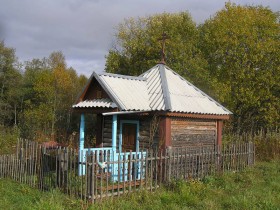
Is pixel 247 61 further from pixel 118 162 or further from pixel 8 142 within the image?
pixel 118 162

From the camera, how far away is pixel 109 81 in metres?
12.6

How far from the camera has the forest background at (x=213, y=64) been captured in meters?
24.3

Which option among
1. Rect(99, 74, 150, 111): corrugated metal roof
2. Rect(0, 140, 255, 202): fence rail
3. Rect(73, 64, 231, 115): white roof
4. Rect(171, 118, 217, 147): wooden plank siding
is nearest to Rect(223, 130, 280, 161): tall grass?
Rect(0, 140, 255, 202): fence rail

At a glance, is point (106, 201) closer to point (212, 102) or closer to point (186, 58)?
point (212, 102)

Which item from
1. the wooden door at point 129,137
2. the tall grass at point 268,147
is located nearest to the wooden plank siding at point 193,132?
the wooden door at point 129,137

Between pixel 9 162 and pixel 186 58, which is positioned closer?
pixel 9 162

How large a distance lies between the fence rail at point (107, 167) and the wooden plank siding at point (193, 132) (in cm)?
114

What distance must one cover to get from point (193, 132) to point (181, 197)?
4.97 meters

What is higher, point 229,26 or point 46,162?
point 229,26

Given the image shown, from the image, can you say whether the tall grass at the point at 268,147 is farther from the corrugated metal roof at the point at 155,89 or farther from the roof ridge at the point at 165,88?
the corrugated metal roof at the point at 155,89

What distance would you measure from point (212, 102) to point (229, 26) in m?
12.4

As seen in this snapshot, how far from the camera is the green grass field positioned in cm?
818

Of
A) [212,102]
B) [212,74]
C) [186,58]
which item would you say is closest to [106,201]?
[212,102]

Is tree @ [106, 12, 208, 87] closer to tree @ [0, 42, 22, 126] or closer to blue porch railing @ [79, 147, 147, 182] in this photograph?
tree @ [0, 42, 22, 126]
